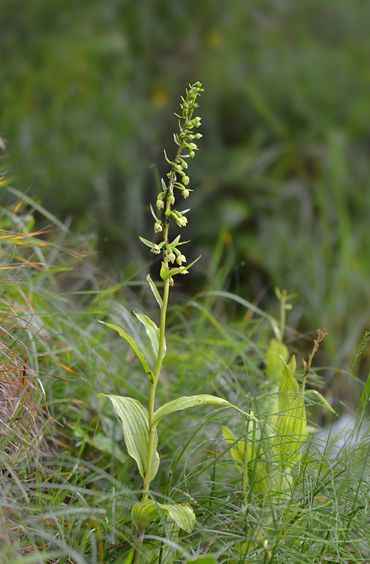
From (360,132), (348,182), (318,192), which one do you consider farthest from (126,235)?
(360,132)

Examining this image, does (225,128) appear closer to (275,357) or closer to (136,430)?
(275,357)

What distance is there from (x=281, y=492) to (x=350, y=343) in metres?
1.74

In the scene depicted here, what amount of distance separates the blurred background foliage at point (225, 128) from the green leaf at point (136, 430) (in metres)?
1.77

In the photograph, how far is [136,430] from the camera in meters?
1.13

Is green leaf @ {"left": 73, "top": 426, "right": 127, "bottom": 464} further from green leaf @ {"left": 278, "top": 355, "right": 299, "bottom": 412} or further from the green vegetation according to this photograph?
green leaf @ {"left": 278, "top": 355, "right": 299, "bottom": 412}

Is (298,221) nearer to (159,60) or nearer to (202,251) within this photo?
(202,251)

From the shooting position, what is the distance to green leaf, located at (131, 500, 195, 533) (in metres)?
0.98

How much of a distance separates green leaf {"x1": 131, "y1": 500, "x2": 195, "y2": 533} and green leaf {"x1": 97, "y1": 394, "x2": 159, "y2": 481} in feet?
0.26

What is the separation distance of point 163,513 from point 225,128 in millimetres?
3430

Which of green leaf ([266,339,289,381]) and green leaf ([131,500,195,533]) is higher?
green leaf ([131,500,195,533])

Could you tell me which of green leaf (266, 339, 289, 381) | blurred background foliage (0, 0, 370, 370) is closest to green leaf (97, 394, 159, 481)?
green leaf (266, 339, 289, 381)

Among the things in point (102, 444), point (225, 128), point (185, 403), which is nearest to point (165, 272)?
point (185, 403)

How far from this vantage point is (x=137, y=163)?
3541mm

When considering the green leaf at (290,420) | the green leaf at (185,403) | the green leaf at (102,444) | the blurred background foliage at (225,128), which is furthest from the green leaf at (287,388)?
the blurred background foliage at (225,128)
